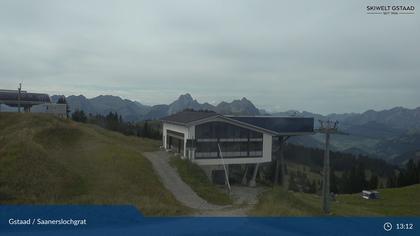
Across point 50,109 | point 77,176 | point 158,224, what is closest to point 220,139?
point 77,176

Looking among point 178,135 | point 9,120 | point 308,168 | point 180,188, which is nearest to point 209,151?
point 178,135

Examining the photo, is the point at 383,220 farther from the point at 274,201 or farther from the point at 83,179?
the point at 83,179

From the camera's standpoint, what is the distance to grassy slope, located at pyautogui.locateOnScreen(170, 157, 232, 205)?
26528mm

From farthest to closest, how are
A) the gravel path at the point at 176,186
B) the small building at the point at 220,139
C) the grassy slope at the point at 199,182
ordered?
1. the small building at the point at 220,139
2. the grassy slope at the point at 199,182
3. the gravel path at the point at 176,186

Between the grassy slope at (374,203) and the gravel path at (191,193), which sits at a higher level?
the gravel path at (191,193)

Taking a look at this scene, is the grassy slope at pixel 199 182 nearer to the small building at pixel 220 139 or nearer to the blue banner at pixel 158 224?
the small building at pixel 220 139

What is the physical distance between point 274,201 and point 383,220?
7538mm

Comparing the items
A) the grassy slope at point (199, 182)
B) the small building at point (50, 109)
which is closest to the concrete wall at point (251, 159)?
the grassy slope at point (199, 182)

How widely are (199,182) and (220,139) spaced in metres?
6.71

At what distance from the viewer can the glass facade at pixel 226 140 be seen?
35156 millimetres

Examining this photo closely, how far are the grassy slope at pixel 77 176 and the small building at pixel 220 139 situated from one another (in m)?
4.97

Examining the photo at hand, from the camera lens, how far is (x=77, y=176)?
25.6 m

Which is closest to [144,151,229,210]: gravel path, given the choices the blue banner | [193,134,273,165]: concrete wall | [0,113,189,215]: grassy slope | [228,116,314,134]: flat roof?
[0,113,189,215]: grassy slope

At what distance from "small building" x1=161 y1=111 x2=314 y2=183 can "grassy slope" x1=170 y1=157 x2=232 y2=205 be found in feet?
5.04
